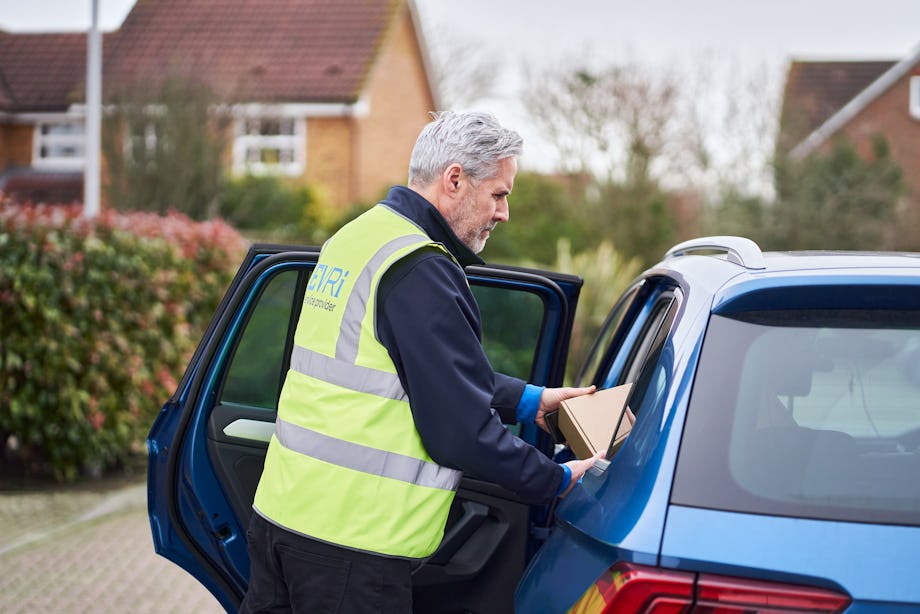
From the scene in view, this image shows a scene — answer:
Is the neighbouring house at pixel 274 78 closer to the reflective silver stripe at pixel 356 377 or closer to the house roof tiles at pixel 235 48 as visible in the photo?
the house roof tiles at pixel 235 48

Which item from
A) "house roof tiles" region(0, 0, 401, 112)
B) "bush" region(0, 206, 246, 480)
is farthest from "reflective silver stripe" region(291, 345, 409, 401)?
"house roof tiles" region(0, 0, 401, 112)

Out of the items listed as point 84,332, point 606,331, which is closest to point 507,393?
point 606,331

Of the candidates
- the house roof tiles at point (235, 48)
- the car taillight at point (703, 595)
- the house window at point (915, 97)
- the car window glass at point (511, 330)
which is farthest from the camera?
the house window at point (915, 97)

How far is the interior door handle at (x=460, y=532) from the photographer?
10.8 ft

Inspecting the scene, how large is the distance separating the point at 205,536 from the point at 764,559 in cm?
198

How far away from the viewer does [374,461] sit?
242cm

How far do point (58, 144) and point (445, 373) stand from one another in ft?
93.6

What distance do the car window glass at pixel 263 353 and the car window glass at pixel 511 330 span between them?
2.65 ft

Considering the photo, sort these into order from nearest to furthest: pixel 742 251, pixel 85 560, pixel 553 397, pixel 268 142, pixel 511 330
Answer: pixel 742 251, pixel 553 397, pixel 511 330, pixel 85 560, pixel 268 142

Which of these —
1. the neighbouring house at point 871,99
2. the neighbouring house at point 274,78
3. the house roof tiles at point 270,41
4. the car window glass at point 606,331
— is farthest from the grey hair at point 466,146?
the neighbouring house at point 871,99

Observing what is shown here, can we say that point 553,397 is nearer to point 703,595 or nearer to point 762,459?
point 762,459

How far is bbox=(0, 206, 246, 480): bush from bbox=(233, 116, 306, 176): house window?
45.8 ft

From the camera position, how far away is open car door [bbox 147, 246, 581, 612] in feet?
10.4

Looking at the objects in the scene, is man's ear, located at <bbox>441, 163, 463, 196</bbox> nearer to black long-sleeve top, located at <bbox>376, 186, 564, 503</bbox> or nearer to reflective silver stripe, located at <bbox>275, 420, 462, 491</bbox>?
black long-sleeve top, located at <bbox>376, 186, 564, 503</bbox>
